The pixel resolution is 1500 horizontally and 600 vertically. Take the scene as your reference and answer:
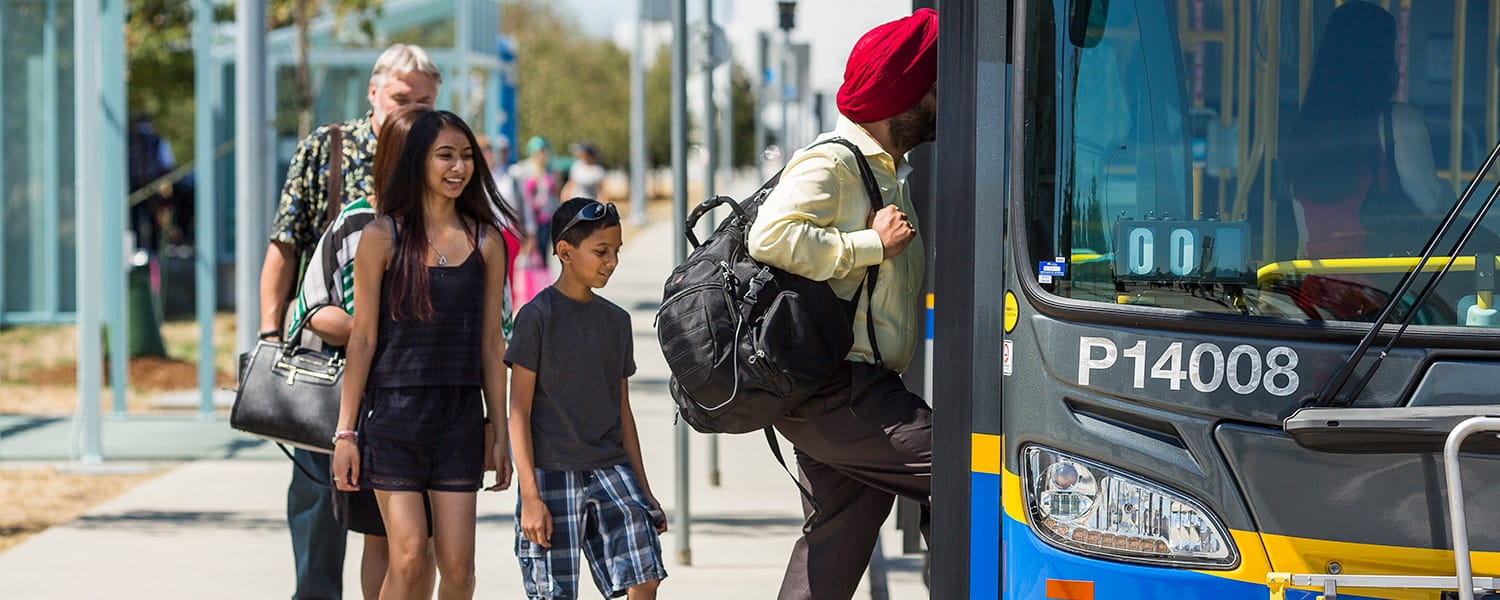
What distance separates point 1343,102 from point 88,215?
267 inches

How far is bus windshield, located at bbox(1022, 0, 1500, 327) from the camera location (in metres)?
3.54

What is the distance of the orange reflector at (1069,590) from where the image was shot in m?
3.57

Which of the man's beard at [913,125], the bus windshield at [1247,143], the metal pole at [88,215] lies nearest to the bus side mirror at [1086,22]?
the bus windshield at [1247,143]

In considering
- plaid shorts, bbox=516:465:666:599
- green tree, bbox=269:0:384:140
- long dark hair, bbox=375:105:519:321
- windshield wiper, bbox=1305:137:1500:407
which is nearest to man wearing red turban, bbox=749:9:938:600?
plaid shorts, bbox=516:465:666:599

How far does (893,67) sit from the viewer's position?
14.2 feet

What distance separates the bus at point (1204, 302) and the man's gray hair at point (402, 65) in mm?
1898

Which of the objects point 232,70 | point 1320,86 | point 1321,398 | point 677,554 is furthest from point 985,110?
point 232,70

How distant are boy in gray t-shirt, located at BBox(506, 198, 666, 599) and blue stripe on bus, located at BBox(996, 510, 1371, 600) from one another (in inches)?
45.2

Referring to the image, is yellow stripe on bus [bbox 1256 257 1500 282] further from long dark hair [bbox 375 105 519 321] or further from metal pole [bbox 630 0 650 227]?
metal pole [bbox 630 0 650 227]

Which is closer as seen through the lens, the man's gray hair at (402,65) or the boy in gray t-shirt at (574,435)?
the boy in gray t-shirt at (574,435)

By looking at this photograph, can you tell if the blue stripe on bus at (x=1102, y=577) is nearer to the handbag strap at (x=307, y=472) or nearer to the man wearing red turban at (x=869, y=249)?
the man wearing red turban at (x=869, y=249)

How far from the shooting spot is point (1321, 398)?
3328 mm

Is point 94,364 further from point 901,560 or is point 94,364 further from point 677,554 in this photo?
point 901,560

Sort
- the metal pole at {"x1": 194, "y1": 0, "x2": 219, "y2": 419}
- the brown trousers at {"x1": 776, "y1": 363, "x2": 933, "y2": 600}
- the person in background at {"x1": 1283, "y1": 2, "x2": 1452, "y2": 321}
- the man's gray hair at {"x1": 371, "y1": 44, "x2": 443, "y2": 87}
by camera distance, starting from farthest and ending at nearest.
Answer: the metal pole at {"x1": 194, "y1": 0, "x2": 219, "y2": 419} → the man's gray hair at {"x1": 371, "y1": 44, "x2": 443, "y2": 87} → the brown trousers at {"x1": 776, "y1": 363, "x2": 933, "y2": 600} → the person in background at {"x1": 1283, "y1": 2, "x2": 1452, "y2": 321}
